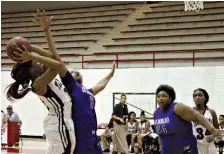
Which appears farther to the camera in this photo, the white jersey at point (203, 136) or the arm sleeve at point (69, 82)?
the white jersey at point (203, 136)

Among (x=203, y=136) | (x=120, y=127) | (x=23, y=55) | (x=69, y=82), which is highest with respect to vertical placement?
(x=23, y=55)

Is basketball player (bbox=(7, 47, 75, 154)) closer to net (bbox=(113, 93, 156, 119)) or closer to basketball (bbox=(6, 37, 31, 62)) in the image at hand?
basketball (bbox=(6, 37, 31, 62))

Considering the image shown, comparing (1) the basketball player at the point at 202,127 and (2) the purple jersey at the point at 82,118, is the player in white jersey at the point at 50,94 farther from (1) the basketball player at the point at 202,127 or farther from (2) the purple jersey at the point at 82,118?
(1) the basketball player at the point at 202,127

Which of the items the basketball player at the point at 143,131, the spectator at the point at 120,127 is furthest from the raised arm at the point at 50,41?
the basketball player at the point at 143,131

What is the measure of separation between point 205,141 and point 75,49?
12964 mm

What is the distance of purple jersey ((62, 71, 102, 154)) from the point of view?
3691 mm

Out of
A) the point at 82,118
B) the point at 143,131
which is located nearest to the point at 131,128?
the point at 143,131

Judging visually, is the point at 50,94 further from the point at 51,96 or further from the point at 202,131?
the point at 202,131

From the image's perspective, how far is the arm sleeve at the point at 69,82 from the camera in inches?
146

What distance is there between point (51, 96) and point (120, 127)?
8210 millimetres

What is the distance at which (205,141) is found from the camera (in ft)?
17.6

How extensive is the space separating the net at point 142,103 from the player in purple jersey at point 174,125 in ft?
31.4

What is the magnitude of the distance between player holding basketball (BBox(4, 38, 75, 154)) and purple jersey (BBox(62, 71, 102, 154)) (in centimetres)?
5

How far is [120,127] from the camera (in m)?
11.7
